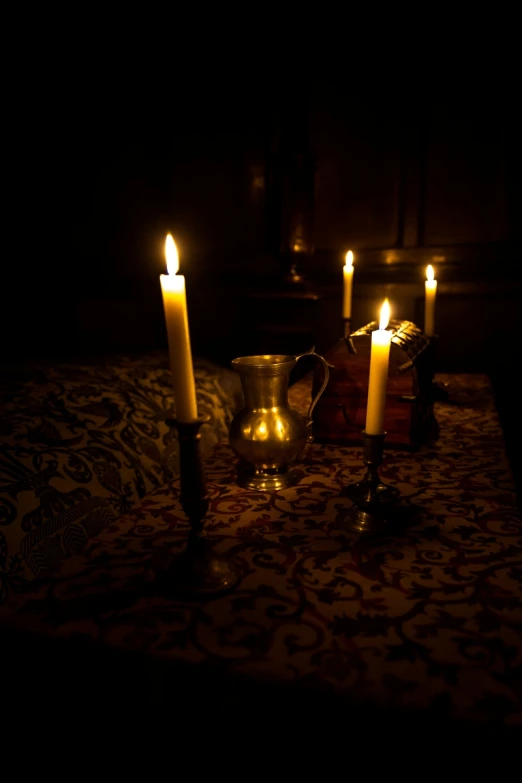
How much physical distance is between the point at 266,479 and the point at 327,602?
46 cm

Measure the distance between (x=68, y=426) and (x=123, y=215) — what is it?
261 centimetres

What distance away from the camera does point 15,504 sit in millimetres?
1209

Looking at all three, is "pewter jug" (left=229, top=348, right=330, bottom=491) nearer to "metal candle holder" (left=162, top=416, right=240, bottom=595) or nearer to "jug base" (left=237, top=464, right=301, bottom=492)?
"jug base" (left=237, top=464, right=301, bottom=492)

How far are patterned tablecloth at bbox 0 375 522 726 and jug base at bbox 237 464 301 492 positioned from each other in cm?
3

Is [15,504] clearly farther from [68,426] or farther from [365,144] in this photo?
[365,144]

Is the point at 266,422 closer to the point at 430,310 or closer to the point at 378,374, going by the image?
the point at 378,374

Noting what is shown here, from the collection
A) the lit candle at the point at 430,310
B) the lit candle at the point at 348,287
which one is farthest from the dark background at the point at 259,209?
the lit candle at the point at 430,310

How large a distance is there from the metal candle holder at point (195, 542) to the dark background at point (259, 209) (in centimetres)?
259

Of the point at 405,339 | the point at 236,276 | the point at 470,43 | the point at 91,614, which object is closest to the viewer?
the point at 91,614

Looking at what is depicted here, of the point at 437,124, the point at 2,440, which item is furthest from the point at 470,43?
the point at 2,440

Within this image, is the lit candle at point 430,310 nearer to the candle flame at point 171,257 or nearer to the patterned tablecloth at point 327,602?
the patterned tablecloth at point 327,602

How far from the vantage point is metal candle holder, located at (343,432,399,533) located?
3.22ft

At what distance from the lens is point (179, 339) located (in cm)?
76

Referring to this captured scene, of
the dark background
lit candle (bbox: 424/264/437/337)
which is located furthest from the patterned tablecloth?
the dark background
